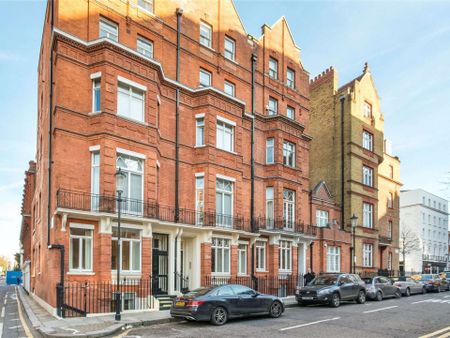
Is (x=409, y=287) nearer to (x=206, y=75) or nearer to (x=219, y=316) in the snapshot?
(x=206, y=75)

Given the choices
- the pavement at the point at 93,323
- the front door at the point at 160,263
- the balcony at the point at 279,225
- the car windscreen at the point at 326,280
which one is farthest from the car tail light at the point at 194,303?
the balcony at the point at 279,225

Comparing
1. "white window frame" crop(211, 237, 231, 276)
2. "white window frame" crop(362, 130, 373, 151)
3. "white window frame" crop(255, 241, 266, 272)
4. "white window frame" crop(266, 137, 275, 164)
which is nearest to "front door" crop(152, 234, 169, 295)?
"white window frame" crop(211, 237, 231, 276)

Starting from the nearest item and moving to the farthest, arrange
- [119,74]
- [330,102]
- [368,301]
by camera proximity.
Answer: [119,74] → [368,301] → [330,102]

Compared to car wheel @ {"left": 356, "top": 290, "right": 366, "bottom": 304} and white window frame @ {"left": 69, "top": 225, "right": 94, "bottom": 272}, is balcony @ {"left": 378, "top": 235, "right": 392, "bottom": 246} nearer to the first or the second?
car wheel @ {"left": 356, "top": 290, "right": 366, "bottom": 304}

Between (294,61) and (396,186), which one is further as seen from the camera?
(396,186)

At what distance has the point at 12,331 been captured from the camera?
14.3m

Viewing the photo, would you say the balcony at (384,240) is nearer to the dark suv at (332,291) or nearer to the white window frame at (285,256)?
the white window frame at (285,256)

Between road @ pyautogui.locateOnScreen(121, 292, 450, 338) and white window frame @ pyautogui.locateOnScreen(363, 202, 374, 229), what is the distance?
1962 cm

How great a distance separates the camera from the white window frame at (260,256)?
2670 centimetres

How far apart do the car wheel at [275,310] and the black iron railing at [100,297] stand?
5.09 metres

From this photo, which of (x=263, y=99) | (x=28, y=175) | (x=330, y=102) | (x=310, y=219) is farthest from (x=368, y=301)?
(x=28, y=175)

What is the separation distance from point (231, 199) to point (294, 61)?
12.5m

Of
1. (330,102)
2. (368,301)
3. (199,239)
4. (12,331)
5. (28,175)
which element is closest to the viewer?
(12,331)

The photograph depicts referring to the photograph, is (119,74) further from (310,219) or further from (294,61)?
(310,219)
